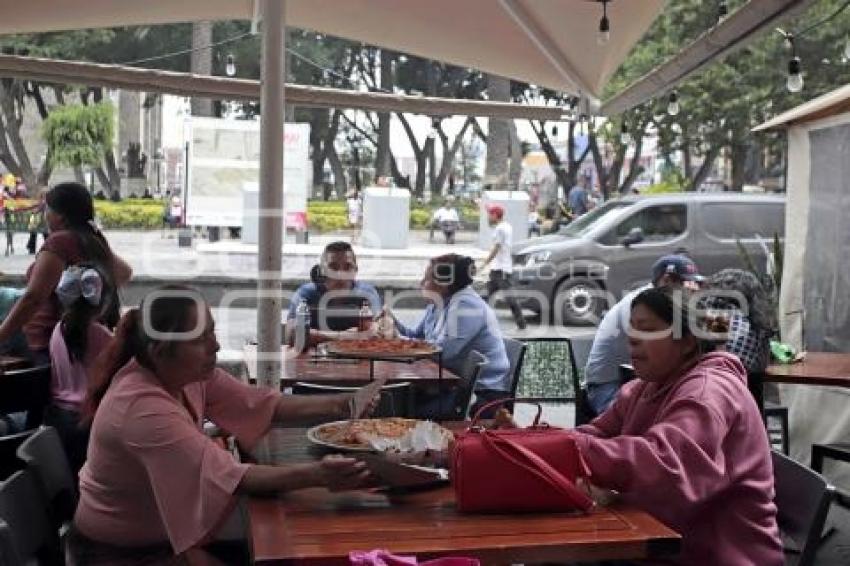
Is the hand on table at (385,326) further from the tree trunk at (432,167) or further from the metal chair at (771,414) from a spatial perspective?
the tree trunk at (432,167)

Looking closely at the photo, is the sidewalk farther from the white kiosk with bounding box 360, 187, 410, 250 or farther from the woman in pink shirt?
the woman in pink shirt

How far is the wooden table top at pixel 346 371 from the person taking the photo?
15.6 feet

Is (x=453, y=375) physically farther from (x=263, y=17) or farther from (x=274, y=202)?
(x=263, y=17)

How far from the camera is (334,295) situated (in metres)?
6.48

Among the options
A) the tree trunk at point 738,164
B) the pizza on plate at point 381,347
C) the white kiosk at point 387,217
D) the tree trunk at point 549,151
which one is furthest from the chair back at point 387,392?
the tree trunk at point 549,151

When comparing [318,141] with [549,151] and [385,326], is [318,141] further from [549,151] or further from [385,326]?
[385,326]

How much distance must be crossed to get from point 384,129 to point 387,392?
3160cm

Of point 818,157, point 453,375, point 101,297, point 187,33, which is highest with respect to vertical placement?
point 187,33

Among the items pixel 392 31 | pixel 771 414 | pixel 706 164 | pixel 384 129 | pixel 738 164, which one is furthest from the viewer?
pixel 384 129

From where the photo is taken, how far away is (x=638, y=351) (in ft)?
9.86

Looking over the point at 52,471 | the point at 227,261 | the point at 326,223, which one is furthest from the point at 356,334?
the point at 326,223

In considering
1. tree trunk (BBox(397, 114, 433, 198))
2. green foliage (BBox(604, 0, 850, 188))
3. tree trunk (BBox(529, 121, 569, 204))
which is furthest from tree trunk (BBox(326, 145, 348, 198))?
A: green foliage (BBox(604, 0, 850, 188))

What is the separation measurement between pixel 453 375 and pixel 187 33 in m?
A: 27.1

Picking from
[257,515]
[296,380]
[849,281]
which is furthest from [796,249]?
[257,515]
